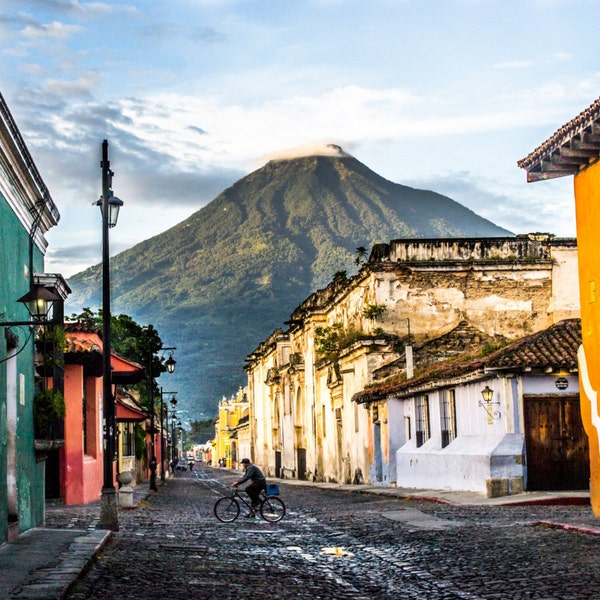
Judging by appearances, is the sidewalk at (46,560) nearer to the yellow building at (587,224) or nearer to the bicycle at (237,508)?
the bicycle at (237,508)

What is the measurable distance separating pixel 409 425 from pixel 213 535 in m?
18.5

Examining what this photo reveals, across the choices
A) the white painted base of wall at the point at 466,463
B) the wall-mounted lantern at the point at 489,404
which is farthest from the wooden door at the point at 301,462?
the wall-mounted lantern at the point at 489,404

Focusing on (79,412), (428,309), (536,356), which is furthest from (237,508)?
(428,309)

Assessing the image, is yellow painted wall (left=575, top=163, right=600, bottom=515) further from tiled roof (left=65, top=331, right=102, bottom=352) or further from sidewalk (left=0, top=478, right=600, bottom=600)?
tiled roof (left=65, top=331, right=102, bottom=352)

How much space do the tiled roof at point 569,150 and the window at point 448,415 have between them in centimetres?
1131

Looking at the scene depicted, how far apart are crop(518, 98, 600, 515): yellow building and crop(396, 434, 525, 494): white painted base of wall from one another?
22.5 feet

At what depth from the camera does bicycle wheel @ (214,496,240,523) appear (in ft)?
68.6

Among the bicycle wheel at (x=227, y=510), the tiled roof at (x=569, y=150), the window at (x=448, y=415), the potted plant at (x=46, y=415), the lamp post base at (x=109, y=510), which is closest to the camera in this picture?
the tiled roof at (x=569, y=150)

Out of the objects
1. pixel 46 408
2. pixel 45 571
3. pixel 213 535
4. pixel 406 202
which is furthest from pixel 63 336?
pixel 406 202

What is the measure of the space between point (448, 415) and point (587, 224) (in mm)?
12778

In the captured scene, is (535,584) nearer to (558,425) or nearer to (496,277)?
(558,425)

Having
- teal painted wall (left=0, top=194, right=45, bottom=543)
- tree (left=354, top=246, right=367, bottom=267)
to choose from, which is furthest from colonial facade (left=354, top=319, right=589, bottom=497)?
tree (left=354, top=246, right=367, bottom=267)

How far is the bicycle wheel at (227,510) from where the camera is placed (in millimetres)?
20906

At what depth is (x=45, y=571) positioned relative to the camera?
11266mm
